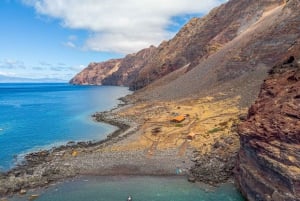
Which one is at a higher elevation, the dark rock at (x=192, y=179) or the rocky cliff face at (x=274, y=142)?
the rocky cliff face at (x=274, y=142)

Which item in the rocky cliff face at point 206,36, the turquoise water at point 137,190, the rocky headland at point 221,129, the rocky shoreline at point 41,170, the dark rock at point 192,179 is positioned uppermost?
the rocky cliff face at point 206,36

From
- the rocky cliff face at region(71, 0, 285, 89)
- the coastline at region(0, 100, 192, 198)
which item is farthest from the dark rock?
the rocky cliff face at region(71, 0, 285, 89)

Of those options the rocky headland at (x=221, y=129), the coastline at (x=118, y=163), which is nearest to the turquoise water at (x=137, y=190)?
the coastline at (x=118, y=163)

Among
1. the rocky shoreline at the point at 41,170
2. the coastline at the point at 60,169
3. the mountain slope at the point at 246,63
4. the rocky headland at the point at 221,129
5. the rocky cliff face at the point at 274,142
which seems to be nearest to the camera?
the rocky cliff face at the point at 274,142

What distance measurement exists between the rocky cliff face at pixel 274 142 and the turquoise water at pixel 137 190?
347cm

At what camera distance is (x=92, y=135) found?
61.5 meters

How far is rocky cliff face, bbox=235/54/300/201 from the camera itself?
78.4 feet

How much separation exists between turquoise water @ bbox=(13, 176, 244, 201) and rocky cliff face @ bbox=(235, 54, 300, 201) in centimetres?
347

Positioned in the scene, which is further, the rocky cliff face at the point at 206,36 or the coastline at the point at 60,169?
the rocky cliff face at the point at 206,36

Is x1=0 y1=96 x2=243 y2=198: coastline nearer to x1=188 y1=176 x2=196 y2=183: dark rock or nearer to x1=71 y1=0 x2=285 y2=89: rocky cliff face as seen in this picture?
x1=188 y1=176 x2=196 y2=183: dark rock

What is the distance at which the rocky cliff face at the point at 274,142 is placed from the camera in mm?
23891

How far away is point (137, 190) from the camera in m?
34.7

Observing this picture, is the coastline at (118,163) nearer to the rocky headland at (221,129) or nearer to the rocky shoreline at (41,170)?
the rocky shoreline at (41,170)

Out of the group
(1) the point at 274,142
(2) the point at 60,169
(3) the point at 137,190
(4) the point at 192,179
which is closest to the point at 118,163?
(2) the point at 60,169
